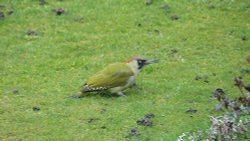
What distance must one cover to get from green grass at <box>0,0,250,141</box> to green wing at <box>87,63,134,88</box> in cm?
23

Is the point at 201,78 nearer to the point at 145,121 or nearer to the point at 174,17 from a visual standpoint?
the point at 145,121

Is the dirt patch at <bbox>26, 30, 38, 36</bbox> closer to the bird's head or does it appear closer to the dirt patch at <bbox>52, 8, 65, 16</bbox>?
the dirt patch at <bbox>52, 8, 65, 16</bbox>

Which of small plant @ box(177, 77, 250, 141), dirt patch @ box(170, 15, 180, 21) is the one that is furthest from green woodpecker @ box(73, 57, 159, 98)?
dirt patch @ box(170, 15, 180, 21)

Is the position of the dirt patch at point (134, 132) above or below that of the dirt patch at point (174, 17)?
below

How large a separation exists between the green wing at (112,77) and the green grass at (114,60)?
0.77ft

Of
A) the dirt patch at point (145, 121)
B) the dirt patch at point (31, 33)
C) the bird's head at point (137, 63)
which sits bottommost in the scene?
the dirt patch at point (145, 121)

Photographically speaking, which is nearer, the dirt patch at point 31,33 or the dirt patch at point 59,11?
the dirt patch at point 31,33

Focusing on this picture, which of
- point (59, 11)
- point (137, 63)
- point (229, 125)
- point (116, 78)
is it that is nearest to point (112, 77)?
point (116, 78)

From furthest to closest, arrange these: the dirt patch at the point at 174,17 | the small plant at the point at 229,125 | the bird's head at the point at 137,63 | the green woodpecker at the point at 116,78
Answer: the dirt patch at the point at 174,17
the bird's head at the point at 137,63
the green woodpecker at the point at 116,78
the small plant at the point at 229,125

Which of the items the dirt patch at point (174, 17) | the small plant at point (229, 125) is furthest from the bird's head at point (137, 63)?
the dirt patch at point (174, 17)

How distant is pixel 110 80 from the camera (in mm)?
10781

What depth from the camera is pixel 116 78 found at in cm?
1084

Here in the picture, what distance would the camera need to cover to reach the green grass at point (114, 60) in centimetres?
977

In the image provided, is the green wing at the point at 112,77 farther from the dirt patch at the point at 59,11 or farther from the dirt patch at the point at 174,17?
the dirt patch at the point at 59,11
